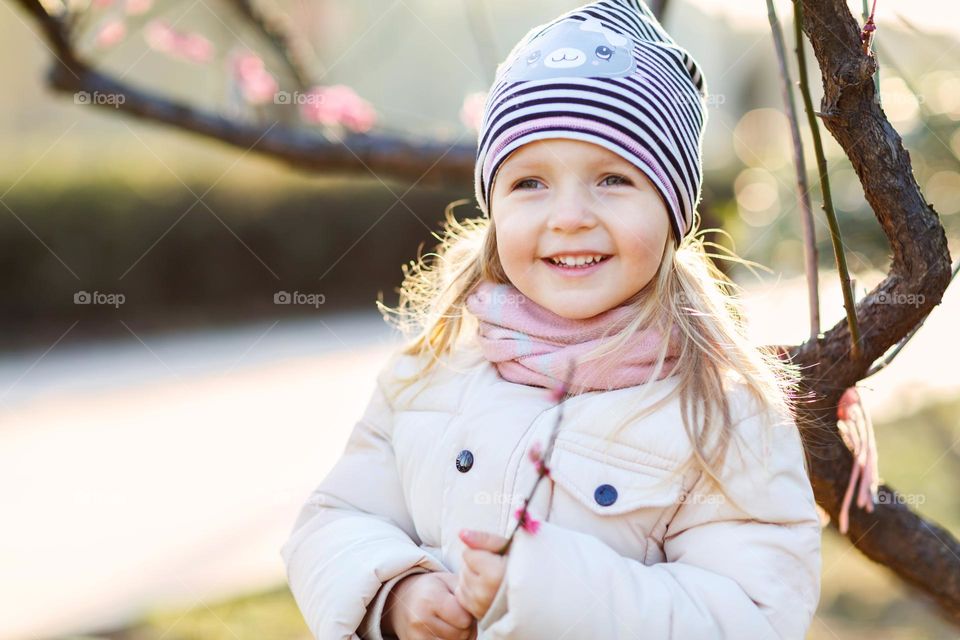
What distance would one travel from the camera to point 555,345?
51.7 inches

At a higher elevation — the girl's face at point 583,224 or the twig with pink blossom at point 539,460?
the girl's face at point 583,224

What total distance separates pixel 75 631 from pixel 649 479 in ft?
7.39

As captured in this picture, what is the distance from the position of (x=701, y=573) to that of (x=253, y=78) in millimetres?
2763

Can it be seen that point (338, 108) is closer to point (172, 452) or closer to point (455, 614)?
point (455, 614)

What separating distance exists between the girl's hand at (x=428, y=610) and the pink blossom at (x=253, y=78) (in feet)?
6.91

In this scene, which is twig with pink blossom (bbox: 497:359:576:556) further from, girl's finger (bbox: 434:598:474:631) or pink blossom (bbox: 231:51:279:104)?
pink blossom (bbox: 231:51:279:104)

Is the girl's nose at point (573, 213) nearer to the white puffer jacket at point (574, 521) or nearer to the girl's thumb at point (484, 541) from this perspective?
the white puffer jacket at point (574, 521)

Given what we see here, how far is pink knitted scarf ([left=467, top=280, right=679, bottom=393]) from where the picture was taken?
126 cm

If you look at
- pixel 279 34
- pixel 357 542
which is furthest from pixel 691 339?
pixel 279 34

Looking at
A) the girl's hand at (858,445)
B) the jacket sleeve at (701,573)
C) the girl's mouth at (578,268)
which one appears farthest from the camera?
the girl's hand at (858,445)

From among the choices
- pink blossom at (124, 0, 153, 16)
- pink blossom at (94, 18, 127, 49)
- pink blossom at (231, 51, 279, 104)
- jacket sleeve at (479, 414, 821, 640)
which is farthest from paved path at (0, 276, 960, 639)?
pink blossom at (124, 0, 153, 16)

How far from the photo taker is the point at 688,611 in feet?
3.51

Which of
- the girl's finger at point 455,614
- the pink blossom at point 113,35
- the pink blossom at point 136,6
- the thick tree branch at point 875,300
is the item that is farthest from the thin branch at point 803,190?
the pink blossom at point 136,6

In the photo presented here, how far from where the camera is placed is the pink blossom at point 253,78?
10.4 ft
